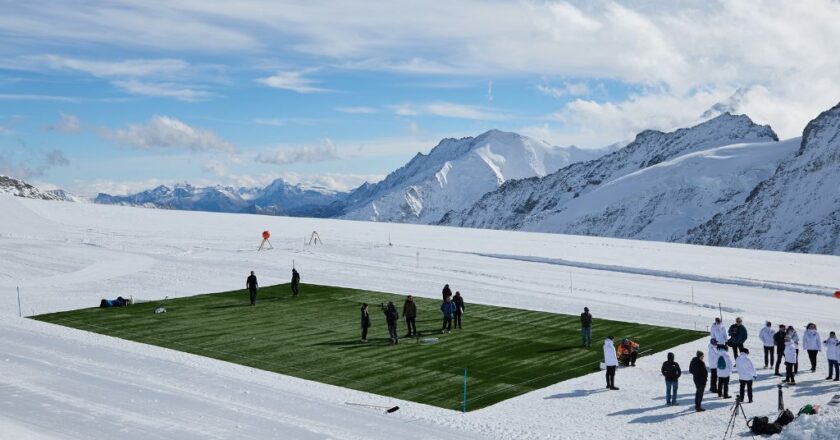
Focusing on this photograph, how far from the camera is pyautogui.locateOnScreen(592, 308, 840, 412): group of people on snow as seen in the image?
2194 centimetres

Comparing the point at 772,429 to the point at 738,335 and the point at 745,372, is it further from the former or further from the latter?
the point at 738,335

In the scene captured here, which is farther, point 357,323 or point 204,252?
point 204,252

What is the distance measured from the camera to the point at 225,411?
21938 millimetres

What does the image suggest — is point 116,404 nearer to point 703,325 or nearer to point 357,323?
point 357,323

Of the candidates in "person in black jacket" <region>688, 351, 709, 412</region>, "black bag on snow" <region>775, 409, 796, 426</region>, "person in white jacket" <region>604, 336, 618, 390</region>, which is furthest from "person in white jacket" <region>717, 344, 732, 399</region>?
"black bag on snow" <region>775, 409, 796, 426</region>

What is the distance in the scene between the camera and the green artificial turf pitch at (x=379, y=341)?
25.4 m

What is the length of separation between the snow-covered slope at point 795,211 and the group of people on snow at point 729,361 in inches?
5339

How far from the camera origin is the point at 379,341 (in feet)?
103

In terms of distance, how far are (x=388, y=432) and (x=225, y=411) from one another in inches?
199

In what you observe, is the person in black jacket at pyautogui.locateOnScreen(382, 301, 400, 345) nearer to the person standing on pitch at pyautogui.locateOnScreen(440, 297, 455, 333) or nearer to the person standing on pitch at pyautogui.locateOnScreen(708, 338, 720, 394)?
the person standing on pitch at pyautogui.locateOnScreen(440, 297, 455, 333)

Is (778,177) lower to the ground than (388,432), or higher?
higher

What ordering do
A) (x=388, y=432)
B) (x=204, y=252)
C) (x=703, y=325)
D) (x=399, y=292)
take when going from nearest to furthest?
(x=388, y=432)
(x=703, y=325)
(x=399, y=292)
(x=204, y=252)

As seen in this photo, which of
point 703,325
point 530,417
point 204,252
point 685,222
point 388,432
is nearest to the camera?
point 388,432

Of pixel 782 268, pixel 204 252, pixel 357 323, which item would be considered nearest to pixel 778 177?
pixel 782 268
